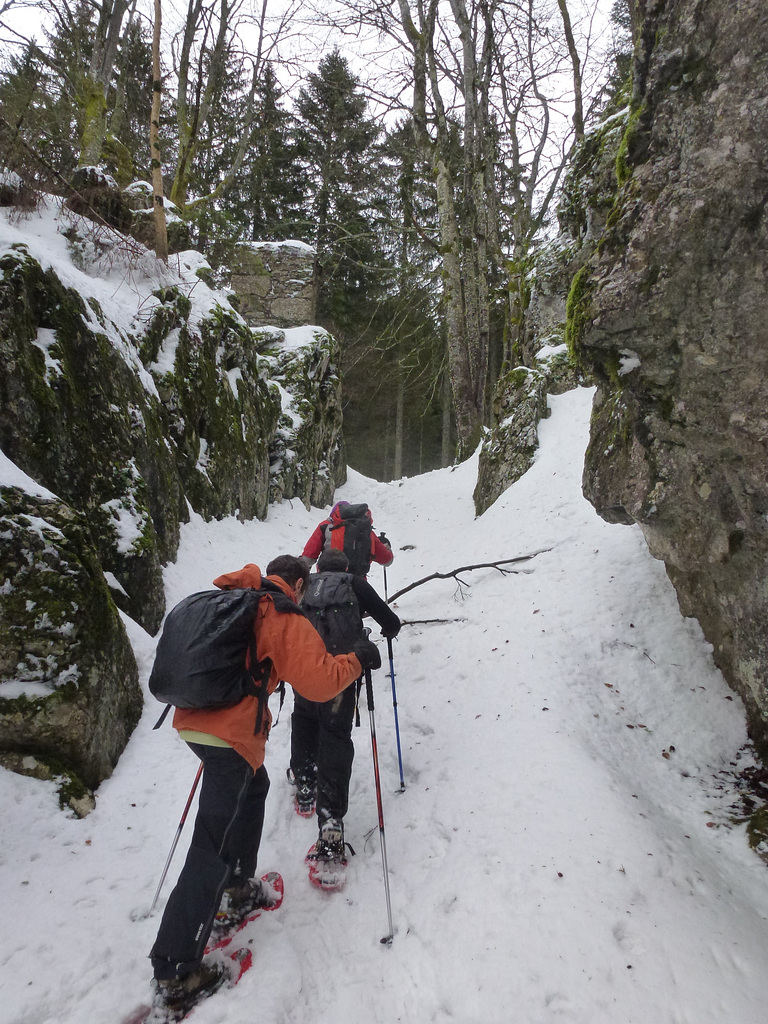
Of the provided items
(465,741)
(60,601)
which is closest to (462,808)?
(465,741)

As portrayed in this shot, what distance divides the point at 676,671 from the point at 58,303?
6.72m

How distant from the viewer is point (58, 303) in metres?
5.15

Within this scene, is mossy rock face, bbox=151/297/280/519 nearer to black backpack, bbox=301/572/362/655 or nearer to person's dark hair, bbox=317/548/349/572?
person's dark hair, bbox=317/548/349/572

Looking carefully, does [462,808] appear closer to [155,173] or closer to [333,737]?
[333,737]

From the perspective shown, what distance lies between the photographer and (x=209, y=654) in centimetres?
240

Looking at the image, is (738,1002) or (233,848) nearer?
(738,1002)

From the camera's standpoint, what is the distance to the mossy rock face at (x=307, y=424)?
12.5 meters

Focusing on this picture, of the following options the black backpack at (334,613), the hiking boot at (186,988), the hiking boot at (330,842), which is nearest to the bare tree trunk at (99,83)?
the black backpack at (334,613)

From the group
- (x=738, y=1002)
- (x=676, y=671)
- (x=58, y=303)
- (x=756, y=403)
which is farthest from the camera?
(x=58, y=303)

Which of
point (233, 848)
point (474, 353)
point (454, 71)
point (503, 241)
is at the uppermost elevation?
point (454, 71)

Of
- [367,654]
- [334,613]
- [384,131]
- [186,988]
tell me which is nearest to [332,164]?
[384,131]

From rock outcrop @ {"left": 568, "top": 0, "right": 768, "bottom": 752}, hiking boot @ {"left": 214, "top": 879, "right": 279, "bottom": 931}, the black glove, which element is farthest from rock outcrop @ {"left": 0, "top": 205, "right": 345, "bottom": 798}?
rock outcrop @ {"left": 568, "top": 0, "right": 768, "bottom": 752}

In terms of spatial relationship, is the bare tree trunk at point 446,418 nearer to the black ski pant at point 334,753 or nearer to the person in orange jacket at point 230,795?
the black ski pant at point 334,753

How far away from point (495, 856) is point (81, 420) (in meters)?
5.03
